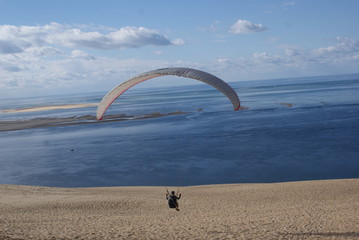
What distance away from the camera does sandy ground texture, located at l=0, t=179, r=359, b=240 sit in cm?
1065

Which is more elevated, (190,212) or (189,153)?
(189,153)

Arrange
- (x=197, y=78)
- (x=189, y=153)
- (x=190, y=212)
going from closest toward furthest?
(x=197, y=78) < (x=190, y=212) < (x=189, y=153)

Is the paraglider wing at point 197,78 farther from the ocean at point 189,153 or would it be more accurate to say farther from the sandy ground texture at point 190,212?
the ocean at point 189,153

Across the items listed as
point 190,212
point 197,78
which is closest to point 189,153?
point 190,212

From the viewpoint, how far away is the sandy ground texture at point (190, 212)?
34.9 feet

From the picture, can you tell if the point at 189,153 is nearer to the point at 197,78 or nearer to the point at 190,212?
the point at 190,212

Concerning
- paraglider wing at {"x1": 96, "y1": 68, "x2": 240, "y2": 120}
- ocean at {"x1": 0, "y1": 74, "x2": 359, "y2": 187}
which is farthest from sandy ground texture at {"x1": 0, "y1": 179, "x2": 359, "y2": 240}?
paraglider wing at {"x1": 96, "y1": 68, "x2": 240, "y2": 120}

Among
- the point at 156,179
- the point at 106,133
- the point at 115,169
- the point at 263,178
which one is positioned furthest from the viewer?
the point at 106,133

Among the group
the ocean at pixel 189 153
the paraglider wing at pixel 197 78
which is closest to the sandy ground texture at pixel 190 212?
the ocean at pixel 189 153

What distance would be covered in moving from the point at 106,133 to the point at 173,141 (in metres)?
11.8

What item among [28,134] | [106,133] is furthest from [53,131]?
[106,133]

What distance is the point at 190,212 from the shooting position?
1446 cm

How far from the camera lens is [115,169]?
25.8 metres

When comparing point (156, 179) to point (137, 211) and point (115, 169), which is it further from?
point (137, 211)
